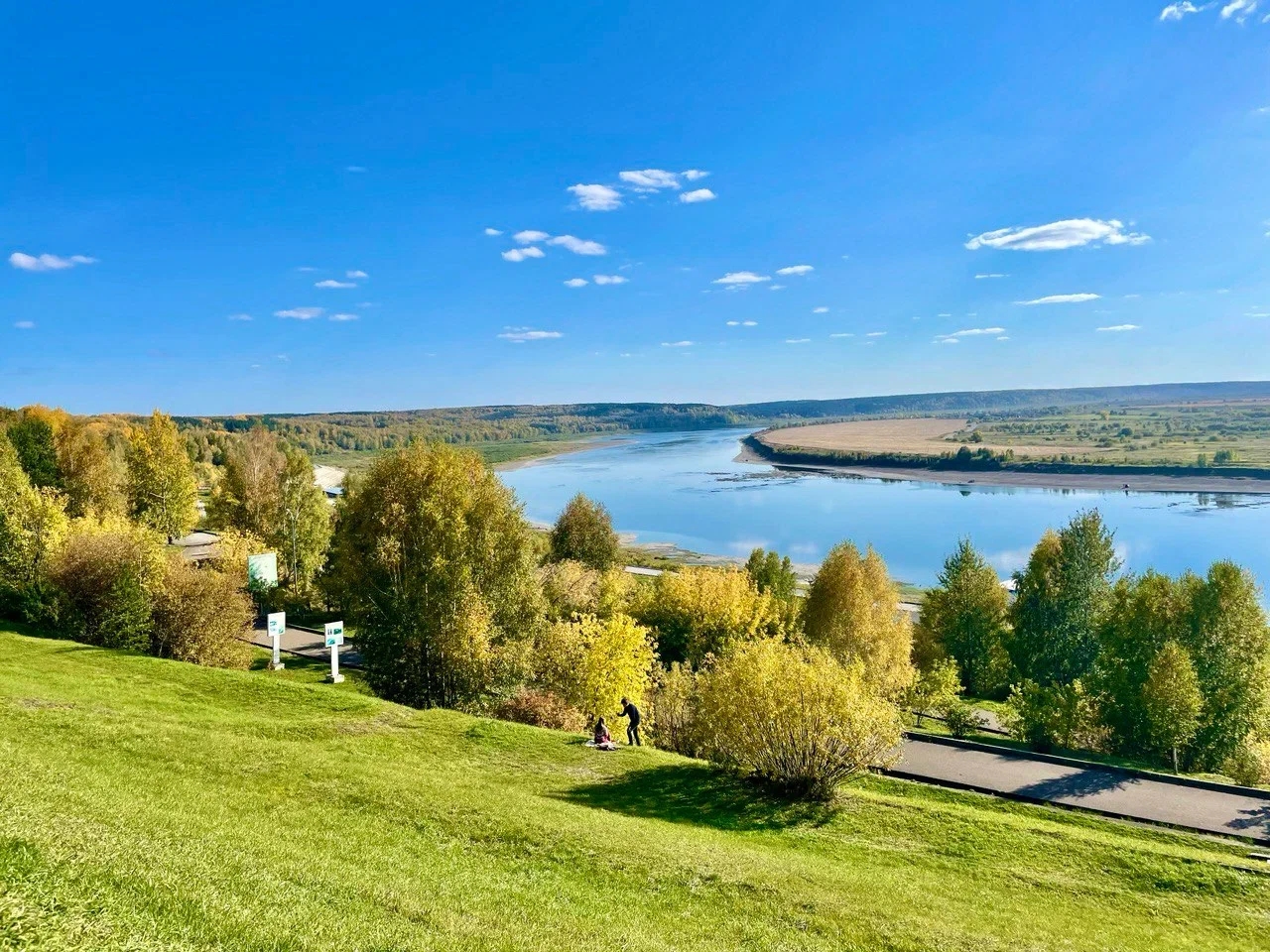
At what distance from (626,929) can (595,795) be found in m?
5.94

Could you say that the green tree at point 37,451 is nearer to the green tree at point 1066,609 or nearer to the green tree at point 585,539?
the green tree at point 585,539

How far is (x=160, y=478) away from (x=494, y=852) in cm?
4663

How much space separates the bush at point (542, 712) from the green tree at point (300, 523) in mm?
25042

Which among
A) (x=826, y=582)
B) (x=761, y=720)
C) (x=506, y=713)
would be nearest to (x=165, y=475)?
(x=506, y=713)

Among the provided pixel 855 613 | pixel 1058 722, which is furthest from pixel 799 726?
pixel 855 613

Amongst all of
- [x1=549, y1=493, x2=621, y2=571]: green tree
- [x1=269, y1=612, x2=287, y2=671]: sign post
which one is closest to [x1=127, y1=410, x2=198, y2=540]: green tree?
[x1=549, y1=493, x2=621, y2=571]: green tree

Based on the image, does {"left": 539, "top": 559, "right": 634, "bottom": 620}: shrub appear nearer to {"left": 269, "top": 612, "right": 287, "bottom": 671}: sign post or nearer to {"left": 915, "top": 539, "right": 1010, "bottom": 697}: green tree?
{"left": 269, "top": 612, "right": 287, "bottom": 671}: sign post

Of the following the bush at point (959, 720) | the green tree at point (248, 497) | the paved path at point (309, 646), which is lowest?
the bush at point (959, 720)

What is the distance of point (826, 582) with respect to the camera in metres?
33.7

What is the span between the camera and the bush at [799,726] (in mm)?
15656

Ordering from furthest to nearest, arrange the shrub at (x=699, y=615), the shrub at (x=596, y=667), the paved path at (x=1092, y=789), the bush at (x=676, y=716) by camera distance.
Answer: the shrub at (x=699, y=615)
the shrub at (x=596, y=667)
the bush at (x=676, y=716)
the paved path at (x=1092, y=789)

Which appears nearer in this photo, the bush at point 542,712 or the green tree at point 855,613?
the bush at point 542,712

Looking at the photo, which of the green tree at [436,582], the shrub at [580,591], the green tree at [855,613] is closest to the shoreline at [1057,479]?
the green tree at [855,613]

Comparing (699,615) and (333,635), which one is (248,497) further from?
(699,615)
